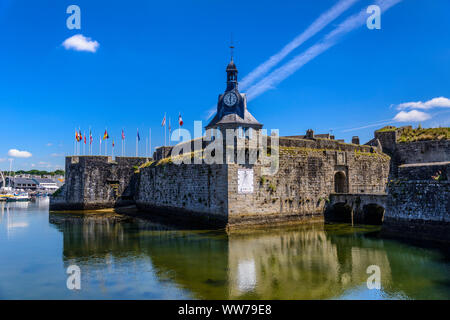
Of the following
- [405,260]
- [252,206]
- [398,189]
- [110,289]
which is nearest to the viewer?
[110,289]

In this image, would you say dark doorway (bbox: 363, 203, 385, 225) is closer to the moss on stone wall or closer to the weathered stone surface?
the weathered stone surface

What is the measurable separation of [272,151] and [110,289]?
592 inches

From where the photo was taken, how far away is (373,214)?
23.7m

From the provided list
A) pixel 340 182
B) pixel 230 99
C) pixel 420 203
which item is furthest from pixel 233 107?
pixel 420 203

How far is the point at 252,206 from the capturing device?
21000mm

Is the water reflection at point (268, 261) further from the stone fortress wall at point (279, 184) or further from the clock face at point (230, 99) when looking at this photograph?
the clock face at point (230, 99)

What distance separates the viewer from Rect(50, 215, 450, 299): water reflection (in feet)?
33.1

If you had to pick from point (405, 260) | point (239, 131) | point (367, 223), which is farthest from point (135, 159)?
point (405, 260)

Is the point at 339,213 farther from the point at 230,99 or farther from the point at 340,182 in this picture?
the point at 230,99

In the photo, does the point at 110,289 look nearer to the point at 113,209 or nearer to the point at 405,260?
the point at 405,260

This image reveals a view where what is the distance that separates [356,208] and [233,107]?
44.1 ft

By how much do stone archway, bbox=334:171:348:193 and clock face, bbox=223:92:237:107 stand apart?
10784mm

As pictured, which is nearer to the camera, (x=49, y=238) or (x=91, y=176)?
(x=49, y=238)

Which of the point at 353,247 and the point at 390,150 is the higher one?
the point at 390,150
